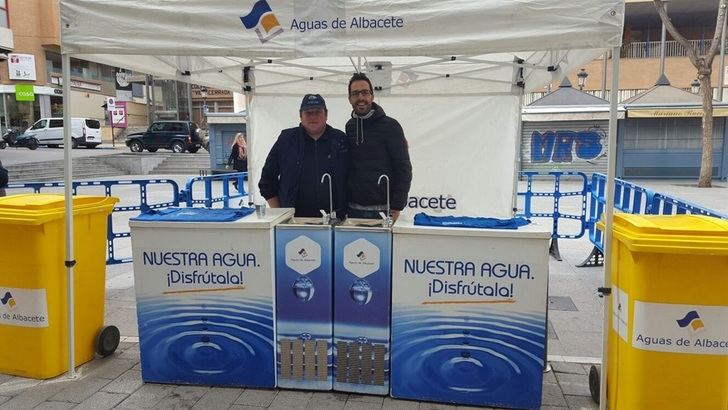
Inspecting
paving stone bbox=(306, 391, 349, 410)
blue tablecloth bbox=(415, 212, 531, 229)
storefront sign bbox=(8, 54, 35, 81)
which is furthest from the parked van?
blue tablecloth bbox=(415, 212, 531, 229)

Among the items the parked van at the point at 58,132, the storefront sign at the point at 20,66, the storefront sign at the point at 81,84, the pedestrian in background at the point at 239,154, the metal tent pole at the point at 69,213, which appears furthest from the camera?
the storefront sign at the point at 81,84

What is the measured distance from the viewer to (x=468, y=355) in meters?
3.18

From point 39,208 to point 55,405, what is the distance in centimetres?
125

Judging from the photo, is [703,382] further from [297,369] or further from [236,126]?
[236,126]

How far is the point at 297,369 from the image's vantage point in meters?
3.41

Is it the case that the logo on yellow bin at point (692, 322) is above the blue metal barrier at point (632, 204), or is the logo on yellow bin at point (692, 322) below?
below

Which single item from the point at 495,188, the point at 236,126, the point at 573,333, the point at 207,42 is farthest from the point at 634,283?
the point at 236,126

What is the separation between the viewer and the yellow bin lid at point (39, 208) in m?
3.40

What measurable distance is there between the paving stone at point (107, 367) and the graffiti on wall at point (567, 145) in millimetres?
19071

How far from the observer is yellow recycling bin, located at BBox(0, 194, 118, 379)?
3469 millimetres

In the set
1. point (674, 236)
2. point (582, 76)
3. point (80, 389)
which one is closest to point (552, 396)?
point (674, 236)

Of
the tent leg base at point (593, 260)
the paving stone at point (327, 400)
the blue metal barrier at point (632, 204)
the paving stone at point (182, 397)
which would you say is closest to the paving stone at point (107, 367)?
the paving stone at point (182, 397)

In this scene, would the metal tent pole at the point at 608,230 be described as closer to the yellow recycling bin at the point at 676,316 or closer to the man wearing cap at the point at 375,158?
the yellow recycling bin at the point at 676,316

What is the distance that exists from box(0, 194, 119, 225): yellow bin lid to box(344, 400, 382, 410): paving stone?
222 centimetres
